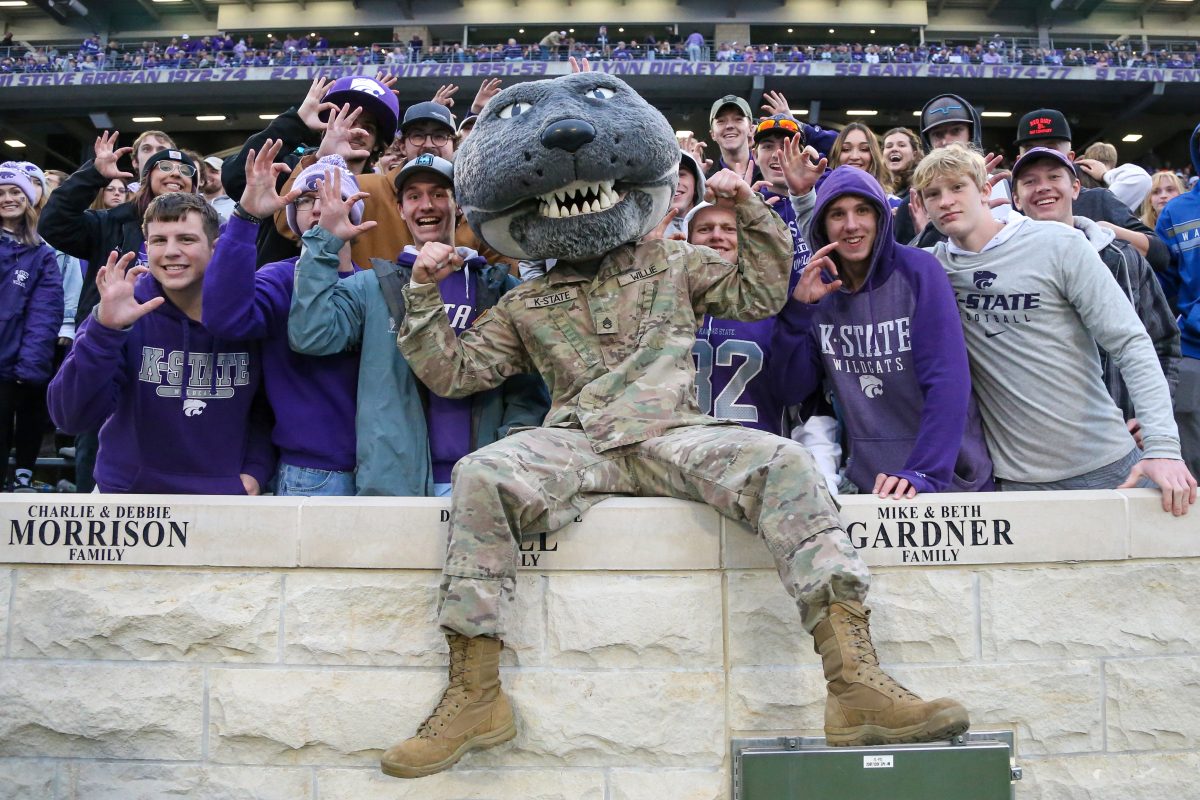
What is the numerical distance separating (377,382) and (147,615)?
1.05 m

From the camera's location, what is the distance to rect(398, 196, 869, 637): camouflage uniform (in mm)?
2629

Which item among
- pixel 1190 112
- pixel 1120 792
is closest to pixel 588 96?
pixel 1120 792

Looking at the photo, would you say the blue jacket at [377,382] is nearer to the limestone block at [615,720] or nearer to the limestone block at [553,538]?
the limestone block at [553,538]

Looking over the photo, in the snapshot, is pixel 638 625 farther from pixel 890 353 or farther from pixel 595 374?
pixel 890 353

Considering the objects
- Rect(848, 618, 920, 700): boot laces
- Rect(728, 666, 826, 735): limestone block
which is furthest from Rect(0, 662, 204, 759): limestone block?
Rect(848, 618, 920, 700): boot laces

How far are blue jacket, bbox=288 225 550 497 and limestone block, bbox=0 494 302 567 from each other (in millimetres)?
421

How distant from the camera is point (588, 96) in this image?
126 inches

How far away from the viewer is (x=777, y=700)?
9.46ft

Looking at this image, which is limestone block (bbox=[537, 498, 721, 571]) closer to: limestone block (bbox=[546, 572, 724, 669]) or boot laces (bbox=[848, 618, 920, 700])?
limestone block (bbox=[546, 572, 724, 669])

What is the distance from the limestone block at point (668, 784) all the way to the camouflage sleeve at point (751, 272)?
1.48 m

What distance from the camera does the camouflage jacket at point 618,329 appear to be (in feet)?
10.2

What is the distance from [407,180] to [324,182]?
409mm

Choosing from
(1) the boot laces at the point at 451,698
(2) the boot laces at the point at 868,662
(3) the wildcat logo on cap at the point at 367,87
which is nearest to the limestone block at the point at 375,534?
(1) the boot laces at the point at 451,698

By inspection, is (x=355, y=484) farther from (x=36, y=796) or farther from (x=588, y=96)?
(x=588, y=96)
